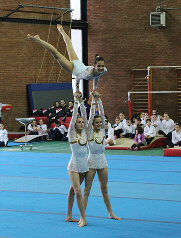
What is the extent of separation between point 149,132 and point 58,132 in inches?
154

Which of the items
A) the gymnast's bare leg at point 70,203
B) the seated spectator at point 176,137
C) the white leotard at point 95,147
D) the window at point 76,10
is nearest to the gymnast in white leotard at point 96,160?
the white leotard at point 95,147

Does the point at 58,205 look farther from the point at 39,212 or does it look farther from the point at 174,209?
the point at 174,209

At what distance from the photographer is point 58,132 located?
15984 mm

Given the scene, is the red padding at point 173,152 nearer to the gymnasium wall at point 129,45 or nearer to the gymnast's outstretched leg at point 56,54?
the gymnast's outstretched leg at point 56,54

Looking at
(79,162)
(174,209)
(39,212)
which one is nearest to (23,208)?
(39,212)

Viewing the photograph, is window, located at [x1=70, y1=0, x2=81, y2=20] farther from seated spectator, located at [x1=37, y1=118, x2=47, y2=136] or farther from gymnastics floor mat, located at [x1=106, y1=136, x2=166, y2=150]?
gymnastics floor mat, located at [x1=106, y1=136, x2=166, y2=150]

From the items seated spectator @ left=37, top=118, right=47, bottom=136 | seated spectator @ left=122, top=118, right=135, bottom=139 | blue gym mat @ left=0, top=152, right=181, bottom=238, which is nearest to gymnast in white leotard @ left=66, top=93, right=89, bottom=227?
blue gym mat @ left=0, top=152, right=181, bottom=238

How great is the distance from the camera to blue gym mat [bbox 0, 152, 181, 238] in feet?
16.8

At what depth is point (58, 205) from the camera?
6395 millimetres

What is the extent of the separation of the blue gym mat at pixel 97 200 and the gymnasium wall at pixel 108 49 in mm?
7757

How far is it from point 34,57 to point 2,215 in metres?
13.0

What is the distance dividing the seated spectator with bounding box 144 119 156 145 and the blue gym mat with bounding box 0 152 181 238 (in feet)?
8.78

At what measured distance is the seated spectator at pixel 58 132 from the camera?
15.9 meters

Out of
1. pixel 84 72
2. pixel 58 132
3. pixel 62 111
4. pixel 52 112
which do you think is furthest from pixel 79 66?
pixel 52 112
